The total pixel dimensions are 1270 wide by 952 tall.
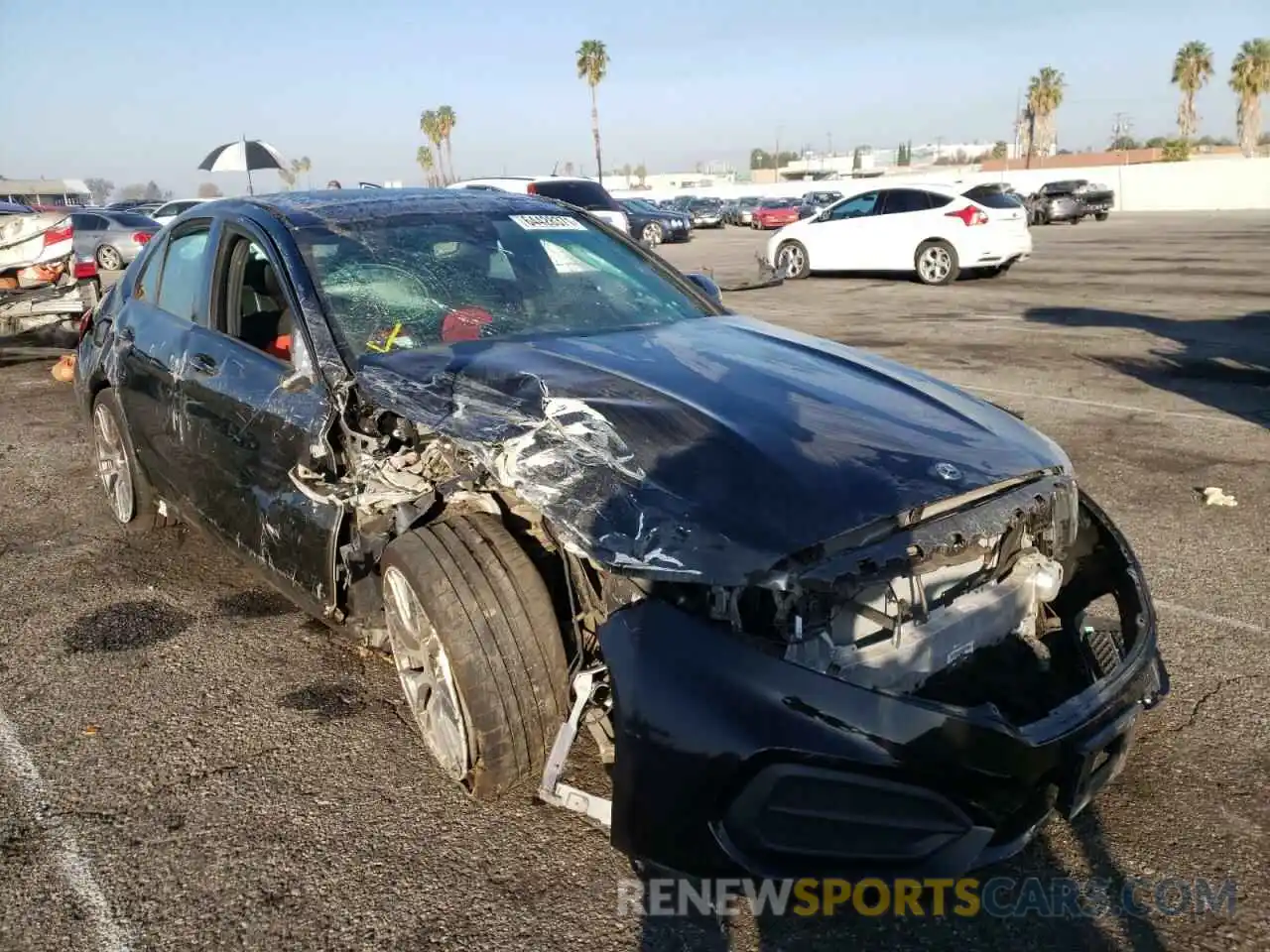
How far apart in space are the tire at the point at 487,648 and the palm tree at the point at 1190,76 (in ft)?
227

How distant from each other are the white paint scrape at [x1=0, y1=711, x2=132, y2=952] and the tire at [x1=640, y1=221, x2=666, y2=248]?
84.0 ft

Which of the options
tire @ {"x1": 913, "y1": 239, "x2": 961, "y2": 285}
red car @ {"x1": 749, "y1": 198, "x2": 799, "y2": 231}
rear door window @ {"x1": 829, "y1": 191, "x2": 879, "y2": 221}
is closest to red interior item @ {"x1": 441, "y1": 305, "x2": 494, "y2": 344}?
tire @ {"x1": 913, "y1": 239, "x2": 961, "y2": 285}

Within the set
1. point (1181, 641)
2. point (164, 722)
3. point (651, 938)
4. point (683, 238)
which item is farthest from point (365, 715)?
point (683, 238)

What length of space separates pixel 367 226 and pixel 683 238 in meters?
26.8

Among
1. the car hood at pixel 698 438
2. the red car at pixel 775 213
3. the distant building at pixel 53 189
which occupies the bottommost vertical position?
the car hood at pixel 698 438

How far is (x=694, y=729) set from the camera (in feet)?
6.82

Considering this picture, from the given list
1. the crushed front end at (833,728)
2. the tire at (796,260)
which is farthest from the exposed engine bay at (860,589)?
the tire at (796,260)

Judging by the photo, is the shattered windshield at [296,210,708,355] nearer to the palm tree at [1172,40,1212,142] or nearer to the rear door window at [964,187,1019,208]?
the rear door window at [964,187,1019,208]

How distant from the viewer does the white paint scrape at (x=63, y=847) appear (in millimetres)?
2336

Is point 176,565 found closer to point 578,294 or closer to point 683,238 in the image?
point 578,294

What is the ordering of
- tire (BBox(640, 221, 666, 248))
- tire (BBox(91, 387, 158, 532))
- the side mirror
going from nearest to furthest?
the side mirror < tire (BBox(91, 387, 158, 532)) < tire (BBox(640, 221, 666, 248))

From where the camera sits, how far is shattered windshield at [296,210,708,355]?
11.1ft

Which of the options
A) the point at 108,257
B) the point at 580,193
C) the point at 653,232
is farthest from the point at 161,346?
the point at 653,232

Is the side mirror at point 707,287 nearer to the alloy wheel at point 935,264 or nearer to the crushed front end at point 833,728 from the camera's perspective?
the crushed front end at point 833,728
